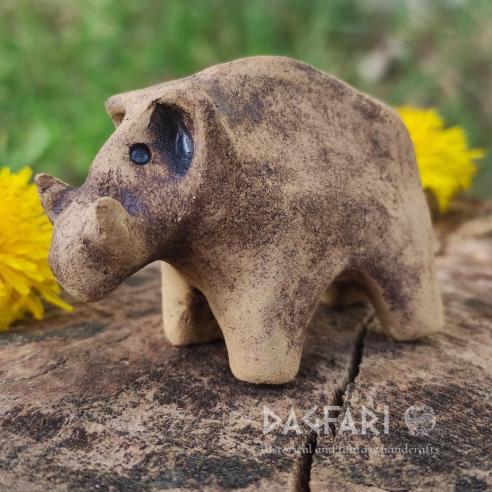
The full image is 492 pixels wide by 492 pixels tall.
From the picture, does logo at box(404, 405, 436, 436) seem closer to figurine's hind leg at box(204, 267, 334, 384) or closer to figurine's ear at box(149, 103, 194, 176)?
figurine's hind leg at box(204, 267, 334, 384)

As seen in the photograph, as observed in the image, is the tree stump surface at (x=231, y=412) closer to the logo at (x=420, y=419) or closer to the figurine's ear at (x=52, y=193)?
the logo at (x=420, y=419)

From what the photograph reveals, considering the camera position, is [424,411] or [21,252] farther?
[21,252]

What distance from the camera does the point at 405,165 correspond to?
155 centimetres

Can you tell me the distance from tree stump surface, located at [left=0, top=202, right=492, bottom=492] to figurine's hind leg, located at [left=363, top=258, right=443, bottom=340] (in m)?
0.04

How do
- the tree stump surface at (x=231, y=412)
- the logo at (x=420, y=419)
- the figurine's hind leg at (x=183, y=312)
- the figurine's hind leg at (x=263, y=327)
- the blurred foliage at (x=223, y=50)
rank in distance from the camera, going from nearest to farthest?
1. the tree stump surface at (x=231, y=412)
2. the logo at (x=420, y=419)
3. the figurine's hind leg at (x=263, y=327)
4. the figurine's hind leg at (x=183, y=312)
5. the blurred foliage at (x=223, y=50)

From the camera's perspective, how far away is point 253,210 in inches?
49.5

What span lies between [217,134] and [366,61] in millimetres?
3229

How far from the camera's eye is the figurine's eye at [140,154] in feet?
3.94

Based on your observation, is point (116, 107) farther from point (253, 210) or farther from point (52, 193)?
point (253, 210)

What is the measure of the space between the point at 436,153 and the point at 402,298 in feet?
2.85

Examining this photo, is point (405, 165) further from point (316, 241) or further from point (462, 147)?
point (462, 147)

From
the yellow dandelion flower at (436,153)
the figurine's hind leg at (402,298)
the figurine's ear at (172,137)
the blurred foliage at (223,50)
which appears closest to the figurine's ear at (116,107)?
the figurine's ear at (172,137)

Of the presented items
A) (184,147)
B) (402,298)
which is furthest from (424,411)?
(184,147)

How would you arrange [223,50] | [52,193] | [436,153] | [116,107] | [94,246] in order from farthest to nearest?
[223,50], [436,153], [116,107], [52,193], [94,246]
